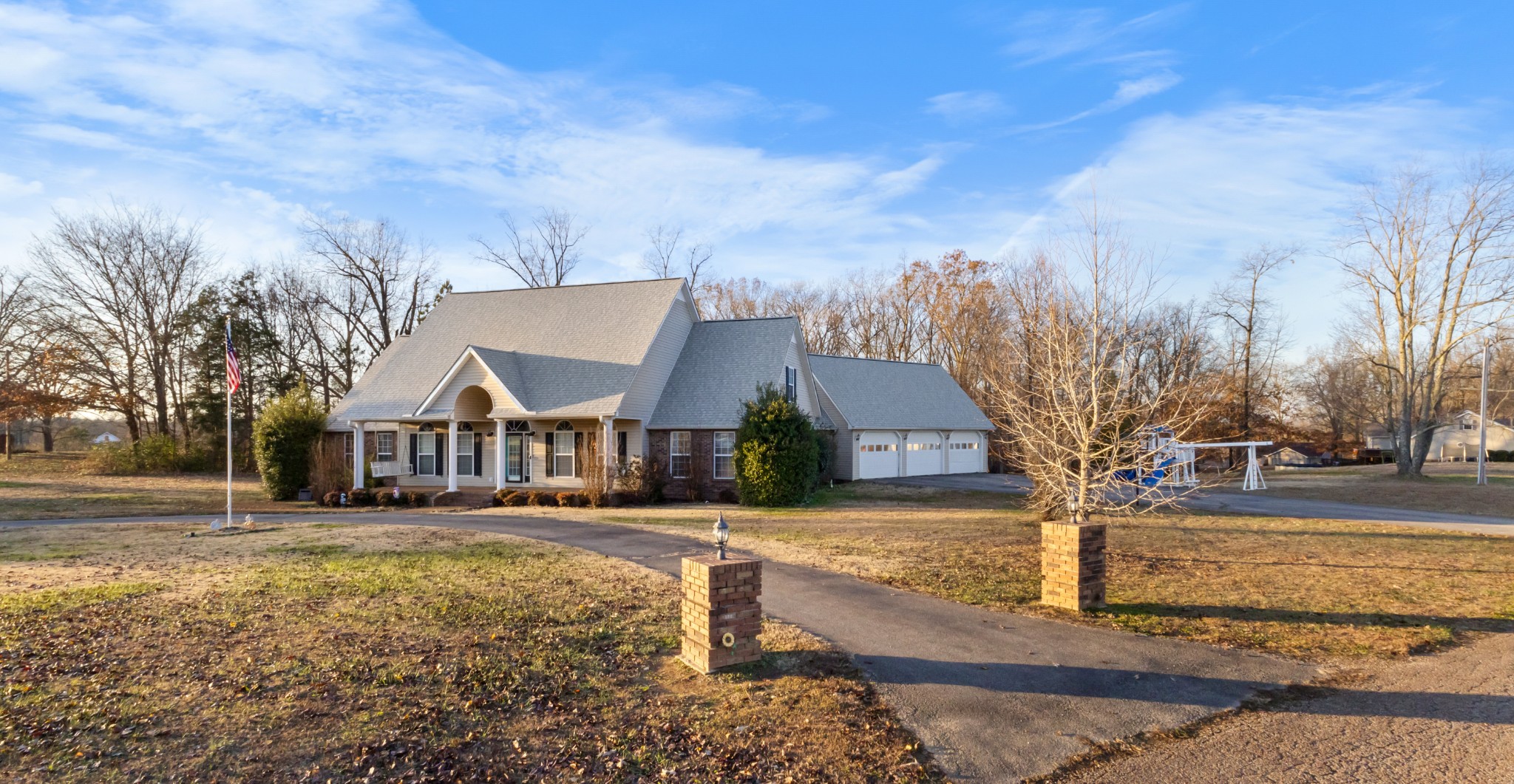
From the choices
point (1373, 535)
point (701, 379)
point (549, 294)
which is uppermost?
point (549, 294)

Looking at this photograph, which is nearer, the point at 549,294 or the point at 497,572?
the point at 497,572

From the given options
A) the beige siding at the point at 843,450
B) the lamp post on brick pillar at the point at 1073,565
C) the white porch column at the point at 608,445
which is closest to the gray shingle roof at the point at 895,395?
the beige siding at the point at 843,450

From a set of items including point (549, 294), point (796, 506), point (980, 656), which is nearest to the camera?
point (980, 656)

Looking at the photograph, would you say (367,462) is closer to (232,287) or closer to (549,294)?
(549,294)

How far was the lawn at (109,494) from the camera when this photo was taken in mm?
22500

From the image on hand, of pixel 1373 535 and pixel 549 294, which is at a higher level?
pixel 549 294

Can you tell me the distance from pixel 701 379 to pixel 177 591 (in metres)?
18.4

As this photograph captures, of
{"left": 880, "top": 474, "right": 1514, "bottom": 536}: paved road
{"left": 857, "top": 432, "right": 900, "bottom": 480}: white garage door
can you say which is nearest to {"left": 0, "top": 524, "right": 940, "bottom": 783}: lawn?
{"left": 880, "top": 474, "right": 1514, "bottom": 536}: paved road

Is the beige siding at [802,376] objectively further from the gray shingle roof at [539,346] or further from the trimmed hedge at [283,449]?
the trimmed hedge at [283,449]

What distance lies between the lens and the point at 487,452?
90.0 ft

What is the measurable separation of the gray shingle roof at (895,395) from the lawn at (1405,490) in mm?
12391

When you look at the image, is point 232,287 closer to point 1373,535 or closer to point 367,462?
point 367,462

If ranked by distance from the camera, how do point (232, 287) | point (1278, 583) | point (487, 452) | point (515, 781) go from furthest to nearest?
point (232, 287) < point (487, 452) < point (1278, 583) < point (515, 781)

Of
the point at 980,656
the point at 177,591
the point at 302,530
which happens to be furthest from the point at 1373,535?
the point at 302,530
